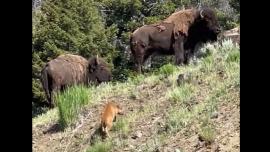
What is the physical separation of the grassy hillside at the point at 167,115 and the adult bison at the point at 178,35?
5.22 meters

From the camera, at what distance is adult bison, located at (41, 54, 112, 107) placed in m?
18.2

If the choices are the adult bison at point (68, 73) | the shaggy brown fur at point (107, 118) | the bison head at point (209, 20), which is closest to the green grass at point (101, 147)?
the shaggy brown fur at point (107, 118)

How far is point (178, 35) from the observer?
17750 mm

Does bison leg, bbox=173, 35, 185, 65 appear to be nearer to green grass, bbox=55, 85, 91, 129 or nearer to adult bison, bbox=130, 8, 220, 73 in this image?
adult bison, bbox=130, 8, 220, 73

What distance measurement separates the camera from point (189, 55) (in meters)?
17.1

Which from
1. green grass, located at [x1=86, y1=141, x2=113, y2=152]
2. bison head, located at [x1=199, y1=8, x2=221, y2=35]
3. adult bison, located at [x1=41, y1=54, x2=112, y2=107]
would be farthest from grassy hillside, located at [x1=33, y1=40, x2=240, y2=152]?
adult bison, located at [x1=41, y1=54, x2=112, y2=107]

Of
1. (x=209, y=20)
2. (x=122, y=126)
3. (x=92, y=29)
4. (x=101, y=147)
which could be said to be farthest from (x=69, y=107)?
(x=92, y=29)

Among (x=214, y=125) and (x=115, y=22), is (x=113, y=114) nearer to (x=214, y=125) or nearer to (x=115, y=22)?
(x=214, y=125)

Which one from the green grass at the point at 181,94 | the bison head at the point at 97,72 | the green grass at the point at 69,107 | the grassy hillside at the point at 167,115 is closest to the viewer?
the grassy hillside at the point at 167,115

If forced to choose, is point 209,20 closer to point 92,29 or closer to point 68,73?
point 68,73

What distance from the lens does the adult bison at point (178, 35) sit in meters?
16.9

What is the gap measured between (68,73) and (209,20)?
4.71 metres

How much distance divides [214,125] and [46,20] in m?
28.8

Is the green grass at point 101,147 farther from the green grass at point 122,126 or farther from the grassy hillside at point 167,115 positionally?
the green grass at point 122,126
